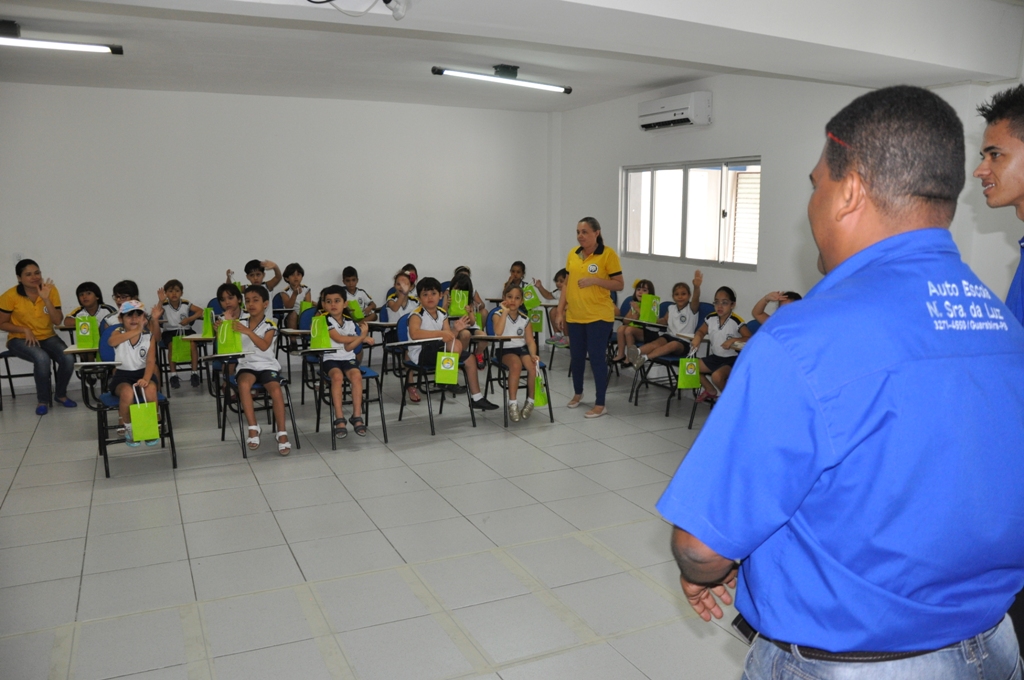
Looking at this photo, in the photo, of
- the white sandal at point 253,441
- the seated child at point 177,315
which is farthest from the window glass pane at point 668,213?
the seated child at point 177,315

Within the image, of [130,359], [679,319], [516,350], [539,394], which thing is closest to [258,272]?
[130,359]

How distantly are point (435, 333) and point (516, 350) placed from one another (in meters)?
0.93

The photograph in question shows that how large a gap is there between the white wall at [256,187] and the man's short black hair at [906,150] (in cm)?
824

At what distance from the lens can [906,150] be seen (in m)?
1.06

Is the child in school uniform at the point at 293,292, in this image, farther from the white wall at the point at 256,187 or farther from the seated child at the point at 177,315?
the seated child at the point at 177,315

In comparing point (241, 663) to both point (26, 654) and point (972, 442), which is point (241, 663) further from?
point (972, 442)

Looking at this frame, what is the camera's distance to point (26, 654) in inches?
116

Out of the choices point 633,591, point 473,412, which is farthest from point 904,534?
point 473,412

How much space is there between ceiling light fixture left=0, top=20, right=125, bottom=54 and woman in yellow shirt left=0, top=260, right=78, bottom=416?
2.17 m

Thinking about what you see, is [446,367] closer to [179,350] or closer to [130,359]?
[130,359]

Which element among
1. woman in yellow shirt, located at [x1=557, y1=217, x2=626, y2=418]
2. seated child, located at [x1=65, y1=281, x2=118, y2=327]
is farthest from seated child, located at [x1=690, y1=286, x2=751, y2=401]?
seated child, located at [x1=65, y1=281, x2=118, y2=327]

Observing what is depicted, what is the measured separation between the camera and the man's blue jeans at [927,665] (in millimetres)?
1079

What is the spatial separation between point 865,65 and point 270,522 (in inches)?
184

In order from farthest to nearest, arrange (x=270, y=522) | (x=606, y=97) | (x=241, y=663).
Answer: (x=606, y=97) → (x=270, y=522) → (x=241, y=663)
